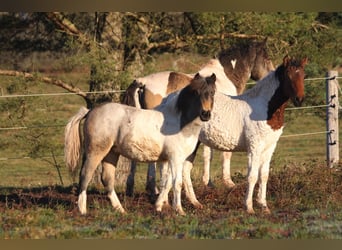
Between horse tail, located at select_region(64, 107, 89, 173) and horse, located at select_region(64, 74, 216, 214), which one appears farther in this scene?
horse tail, located at select_region(64, 107, 89, 173)

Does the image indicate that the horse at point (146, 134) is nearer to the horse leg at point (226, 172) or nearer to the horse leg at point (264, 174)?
the horse leg at point (264, 174)

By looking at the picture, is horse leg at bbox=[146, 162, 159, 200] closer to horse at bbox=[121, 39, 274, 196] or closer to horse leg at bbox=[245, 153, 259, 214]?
horse at bbox=[121, 39, 274, 196]

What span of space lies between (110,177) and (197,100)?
144 centimetres

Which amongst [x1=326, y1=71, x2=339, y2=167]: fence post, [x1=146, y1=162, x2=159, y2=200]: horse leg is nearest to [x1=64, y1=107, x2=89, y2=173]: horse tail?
[x1=146, y1=162, x2=159, y2=200]: horse leg

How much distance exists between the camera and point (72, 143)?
9594 mm

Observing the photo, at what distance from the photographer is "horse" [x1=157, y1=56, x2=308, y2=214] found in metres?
9.55

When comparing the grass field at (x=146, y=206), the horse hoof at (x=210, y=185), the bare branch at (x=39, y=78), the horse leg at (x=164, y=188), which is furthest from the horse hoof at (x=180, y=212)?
the bare branch at (x=39, y=78)

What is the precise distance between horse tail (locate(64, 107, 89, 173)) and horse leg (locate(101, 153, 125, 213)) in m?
0.35

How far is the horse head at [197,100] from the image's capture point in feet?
29.6

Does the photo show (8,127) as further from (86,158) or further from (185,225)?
(185,225)

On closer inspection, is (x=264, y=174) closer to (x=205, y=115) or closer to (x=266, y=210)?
(x=266, y=210)

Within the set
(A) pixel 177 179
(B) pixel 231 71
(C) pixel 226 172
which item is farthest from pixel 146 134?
(B) pixel 231 71

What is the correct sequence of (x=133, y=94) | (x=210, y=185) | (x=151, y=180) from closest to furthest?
1. (x=133, y=94)
2. (x=151, y=180)
3. (x=210, y=185)

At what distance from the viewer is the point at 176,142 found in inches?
366
